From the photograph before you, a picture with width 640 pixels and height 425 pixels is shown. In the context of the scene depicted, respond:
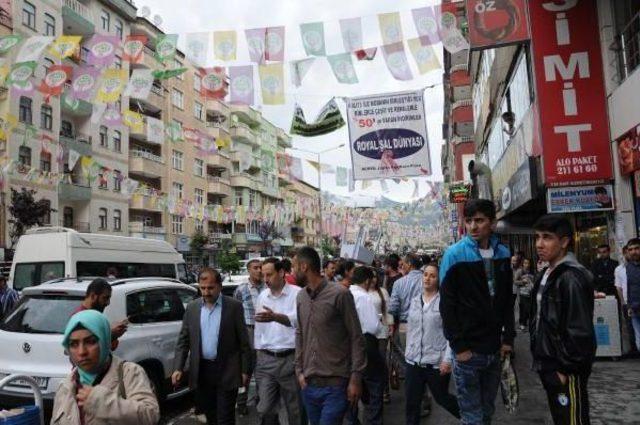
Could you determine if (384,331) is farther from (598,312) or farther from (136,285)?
(598,312)

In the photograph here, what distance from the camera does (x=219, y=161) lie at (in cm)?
5275

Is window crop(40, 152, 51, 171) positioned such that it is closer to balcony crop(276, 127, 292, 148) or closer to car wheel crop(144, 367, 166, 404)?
car wheel crop(144, 367, 166, 404)

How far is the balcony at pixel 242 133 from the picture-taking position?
55778 millimetres

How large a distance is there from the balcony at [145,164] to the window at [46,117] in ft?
29.6

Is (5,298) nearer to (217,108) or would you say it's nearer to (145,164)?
(145,164)

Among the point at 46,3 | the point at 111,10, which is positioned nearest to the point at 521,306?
the point at 46,3

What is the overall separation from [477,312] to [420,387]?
1591 mm

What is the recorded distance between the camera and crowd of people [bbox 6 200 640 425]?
2.59m

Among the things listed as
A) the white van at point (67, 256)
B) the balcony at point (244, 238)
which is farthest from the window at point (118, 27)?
the white van at point (67, 256)

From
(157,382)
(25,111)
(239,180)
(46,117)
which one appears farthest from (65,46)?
(239,180)

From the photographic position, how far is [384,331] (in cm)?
655

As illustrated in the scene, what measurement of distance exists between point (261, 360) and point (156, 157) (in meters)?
39.2

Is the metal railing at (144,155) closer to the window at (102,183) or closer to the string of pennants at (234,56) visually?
the window at (102,183)

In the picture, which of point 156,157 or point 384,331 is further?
point 156,157
